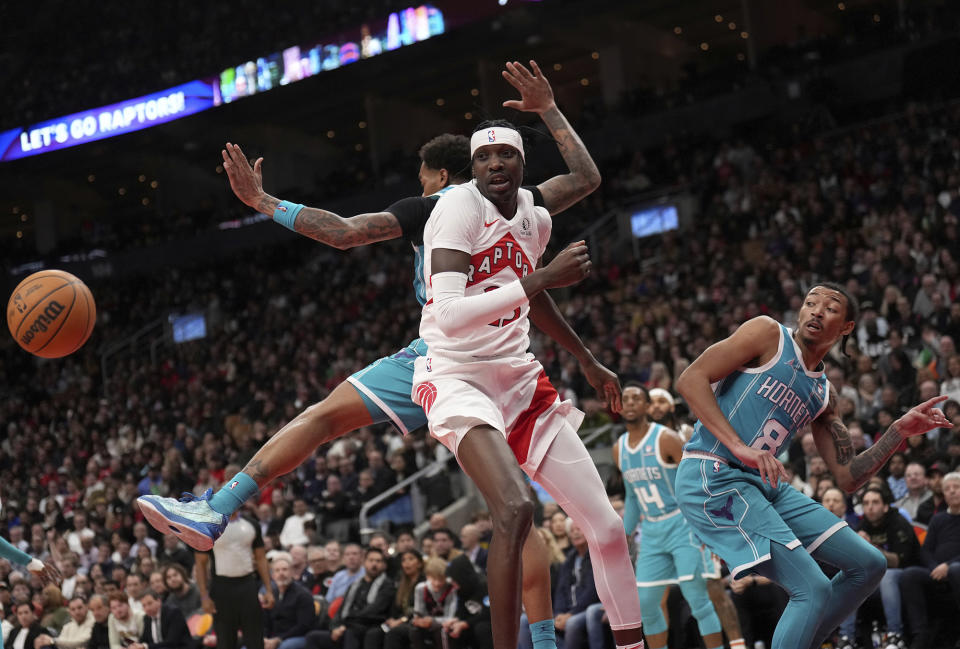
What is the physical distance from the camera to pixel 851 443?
551cm

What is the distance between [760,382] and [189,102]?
2493 cm

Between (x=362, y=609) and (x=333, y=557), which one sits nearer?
(x=362, y=609)

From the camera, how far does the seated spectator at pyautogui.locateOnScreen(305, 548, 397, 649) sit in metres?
11.1

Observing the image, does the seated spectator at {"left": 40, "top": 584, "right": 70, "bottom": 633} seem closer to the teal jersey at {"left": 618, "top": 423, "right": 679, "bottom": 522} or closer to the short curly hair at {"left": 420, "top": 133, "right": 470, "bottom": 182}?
the teal jersey at {"left": 618, "top": 423, "right": 679, "bottom": 522}

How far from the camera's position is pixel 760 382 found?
5.35 m

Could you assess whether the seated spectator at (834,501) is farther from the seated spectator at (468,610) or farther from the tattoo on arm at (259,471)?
the tattoo on arm at (259,471)

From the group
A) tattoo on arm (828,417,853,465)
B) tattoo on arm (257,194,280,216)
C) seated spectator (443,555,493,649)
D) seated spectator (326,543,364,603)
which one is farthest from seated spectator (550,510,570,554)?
tattoo on arm (257,194,280,216)

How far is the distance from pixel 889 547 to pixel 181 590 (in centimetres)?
802

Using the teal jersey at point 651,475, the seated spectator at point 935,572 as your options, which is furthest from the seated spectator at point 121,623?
the seated spectator at point 935,572

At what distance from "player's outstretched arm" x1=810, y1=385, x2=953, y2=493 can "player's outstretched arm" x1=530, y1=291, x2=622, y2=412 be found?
1.13 meters

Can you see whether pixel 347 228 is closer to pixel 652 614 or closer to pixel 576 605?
pixel 652 614

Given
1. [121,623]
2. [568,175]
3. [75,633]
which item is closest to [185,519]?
[568,175]

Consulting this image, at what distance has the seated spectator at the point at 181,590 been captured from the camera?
1295 centimetres

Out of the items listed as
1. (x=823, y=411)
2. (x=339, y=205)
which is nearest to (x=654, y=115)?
(x=339, y=205)
